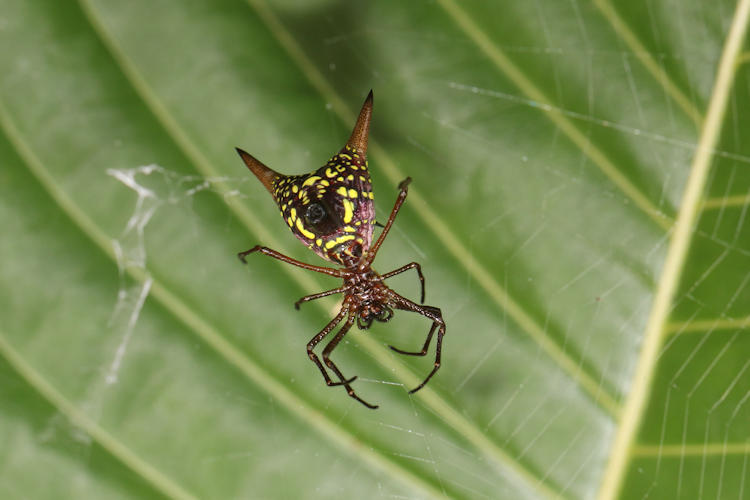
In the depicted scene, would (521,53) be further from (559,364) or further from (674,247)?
(559,364)

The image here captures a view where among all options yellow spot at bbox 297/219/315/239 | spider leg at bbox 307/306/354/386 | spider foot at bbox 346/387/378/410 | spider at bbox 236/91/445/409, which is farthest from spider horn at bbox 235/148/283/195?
spider foot at bbox 346/387/378/410

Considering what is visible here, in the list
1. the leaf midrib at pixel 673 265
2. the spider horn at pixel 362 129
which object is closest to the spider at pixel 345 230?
the spider horn at pixel 362 129

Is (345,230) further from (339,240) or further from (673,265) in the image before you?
(673,265)

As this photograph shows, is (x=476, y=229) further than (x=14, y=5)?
Yes

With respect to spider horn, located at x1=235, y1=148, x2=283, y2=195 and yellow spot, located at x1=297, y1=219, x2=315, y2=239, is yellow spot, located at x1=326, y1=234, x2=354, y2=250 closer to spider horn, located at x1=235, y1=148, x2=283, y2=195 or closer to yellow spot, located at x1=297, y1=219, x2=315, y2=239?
yellow spot, located at x1=297, y1=219, x2=315, y2=239

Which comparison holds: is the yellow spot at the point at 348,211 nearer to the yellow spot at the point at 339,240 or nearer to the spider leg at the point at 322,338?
the yellow spot at the point at 339,240

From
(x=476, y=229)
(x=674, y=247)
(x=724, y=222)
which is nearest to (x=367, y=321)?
(x=476, y=229)
